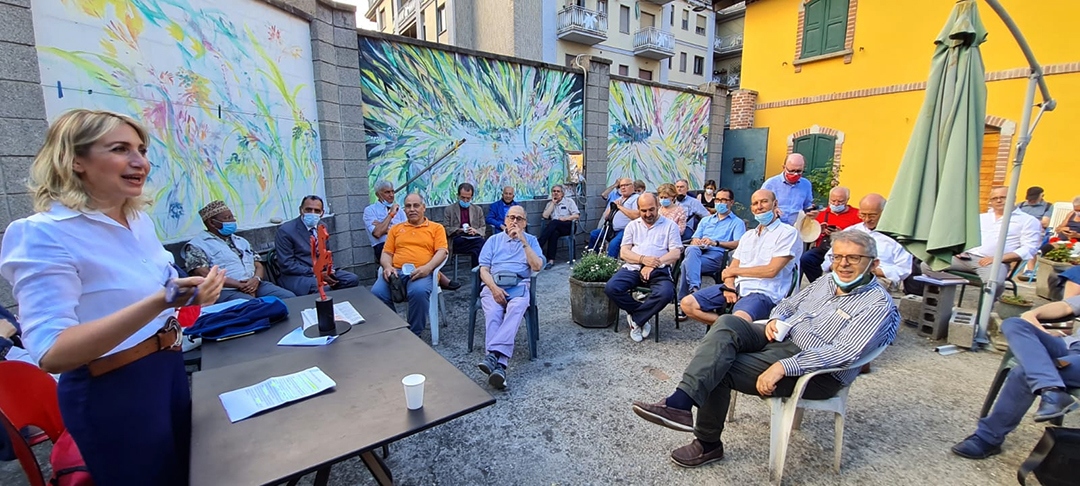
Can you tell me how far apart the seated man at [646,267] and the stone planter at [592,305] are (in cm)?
10

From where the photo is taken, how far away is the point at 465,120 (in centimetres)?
616

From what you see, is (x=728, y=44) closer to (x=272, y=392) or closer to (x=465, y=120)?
(x=465, y=120)

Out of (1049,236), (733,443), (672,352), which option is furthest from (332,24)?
(1049,236)

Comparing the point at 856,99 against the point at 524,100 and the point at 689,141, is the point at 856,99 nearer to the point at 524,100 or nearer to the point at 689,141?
the point at 689,141

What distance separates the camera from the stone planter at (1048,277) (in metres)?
4.00

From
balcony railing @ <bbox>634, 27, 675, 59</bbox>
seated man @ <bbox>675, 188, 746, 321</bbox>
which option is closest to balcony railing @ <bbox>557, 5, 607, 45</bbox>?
balcony railing @ <bbox>634, 27, 675, 59</bbox>

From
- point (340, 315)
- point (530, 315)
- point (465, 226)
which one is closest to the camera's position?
point (340, 315)

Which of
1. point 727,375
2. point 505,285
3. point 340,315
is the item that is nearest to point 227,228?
point 340,315

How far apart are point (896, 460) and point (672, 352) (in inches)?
62.0

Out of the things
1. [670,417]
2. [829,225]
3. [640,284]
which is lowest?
[670,417]

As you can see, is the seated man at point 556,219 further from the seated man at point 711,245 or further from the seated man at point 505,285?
the seated man at point 505,285

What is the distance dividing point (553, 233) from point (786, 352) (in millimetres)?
4562

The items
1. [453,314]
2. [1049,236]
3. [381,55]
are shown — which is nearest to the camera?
[453,314]

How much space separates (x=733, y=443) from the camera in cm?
246
